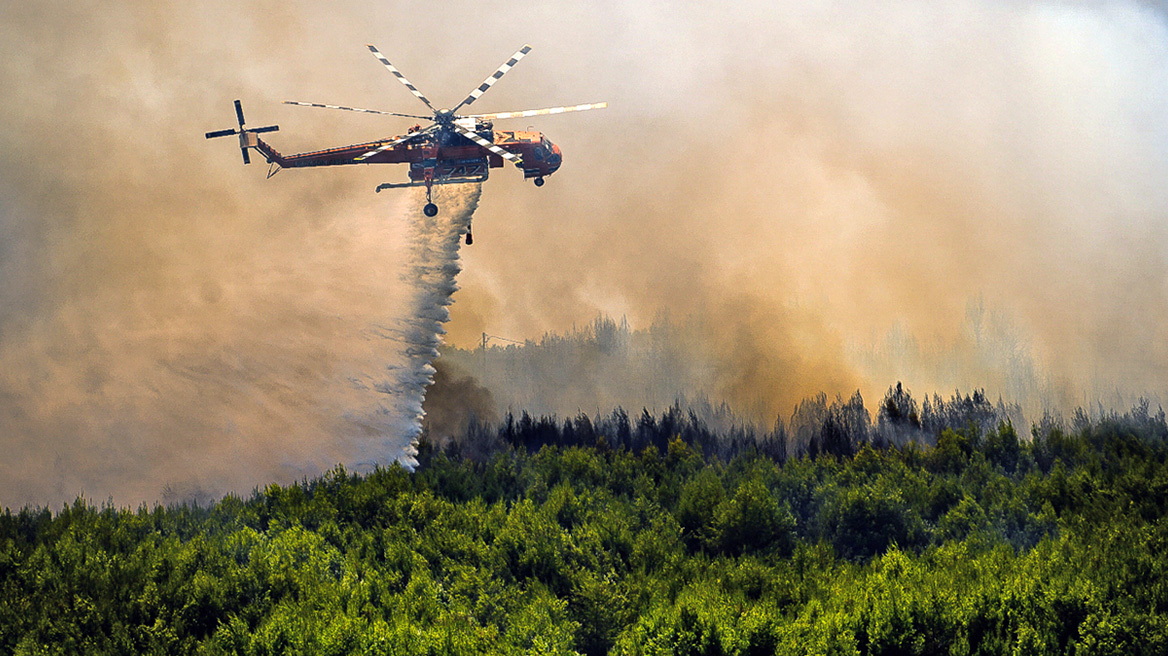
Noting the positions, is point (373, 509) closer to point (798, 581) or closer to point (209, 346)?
point (209, 346)

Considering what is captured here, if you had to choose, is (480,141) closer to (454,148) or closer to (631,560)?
(454,148)

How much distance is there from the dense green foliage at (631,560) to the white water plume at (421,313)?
2201 millimetres

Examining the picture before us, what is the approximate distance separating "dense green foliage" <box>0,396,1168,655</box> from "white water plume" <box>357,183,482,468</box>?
2.20 metres

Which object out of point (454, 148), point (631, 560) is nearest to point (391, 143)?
point (454, 148)

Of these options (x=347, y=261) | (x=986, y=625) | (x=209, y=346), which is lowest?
(x=986, y=625)

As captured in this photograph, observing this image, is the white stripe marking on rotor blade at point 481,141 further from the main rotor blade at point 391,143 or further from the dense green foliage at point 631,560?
the dense green foliage at point 631,560

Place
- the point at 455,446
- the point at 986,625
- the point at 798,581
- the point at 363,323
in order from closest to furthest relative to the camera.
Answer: the point at 986,625 < the point at 798,581 < the point at 363,323 < the point at 455,446

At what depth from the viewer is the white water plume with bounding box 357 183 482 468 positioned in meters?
59.9

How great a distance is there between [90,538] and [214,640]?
39.2 ft

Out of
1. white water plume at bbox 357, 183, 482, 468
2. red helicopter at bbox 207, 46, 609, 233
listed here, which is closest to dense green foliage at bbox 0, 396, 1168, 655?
white water plume at bbox 357, 183, 482, 468

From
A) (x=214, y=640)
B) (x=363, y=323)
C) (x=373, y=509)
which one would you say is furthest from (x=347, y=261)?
(x=214, y=640)

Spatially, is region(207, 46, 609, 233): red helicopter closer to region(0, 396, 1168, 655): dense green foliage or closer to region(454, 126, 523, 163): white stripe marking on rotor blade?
region(454, 126, 523, 163): white stripe marking on rotor blade

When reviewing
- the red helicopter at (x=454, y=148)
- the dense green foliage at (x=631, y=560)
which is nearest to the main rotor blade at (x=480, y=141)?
the red helicopter at (x=454, y=148)

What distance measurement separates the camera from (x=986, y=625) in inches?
1674
